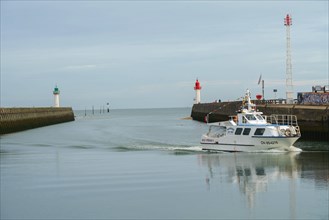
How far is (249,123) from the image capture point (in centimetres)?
4022

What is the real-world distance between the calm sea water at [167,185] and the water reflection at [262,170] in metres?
0.05

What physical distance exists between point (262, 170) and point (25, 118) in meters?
58.1

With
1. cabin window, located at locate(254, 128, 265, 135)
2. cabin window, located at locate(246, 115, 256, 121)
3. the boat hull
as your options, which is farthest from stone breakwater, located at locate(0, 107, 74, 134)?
cabin window, located at locate(254, 128, 265, 135)

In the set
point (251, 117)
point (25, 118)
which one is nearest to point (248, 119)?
point (251, 117)

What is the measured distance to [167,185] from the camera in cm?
2748

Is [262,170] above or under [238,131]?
under

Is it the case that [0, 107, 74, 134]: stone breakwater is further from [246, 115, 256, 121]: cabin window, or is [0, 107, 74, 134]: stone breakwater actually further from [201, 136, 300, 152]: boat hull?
[246, 115, 256, 121]: cabin window

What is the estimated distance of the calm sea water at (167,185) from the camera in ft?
72.3

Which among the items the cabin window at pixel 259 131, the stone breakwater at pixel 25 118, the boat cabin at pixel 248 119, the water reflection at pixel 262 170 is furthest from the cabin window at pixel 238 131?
the stone breakwater at pixel 25 118

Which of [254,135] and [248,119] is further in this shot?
[248,119]

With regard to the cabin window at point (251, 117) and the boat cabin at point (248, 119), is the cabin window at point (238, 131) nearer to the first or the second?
the boat cabin at point (248, 119)

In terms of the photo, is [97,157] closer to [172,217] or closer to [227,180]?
[227,180]

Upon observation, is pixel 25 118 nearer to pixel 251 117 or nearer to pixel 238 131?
pixel 238 131

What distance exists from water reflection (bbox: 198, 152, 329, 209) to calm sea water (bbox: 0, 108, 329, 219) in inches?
2.0
